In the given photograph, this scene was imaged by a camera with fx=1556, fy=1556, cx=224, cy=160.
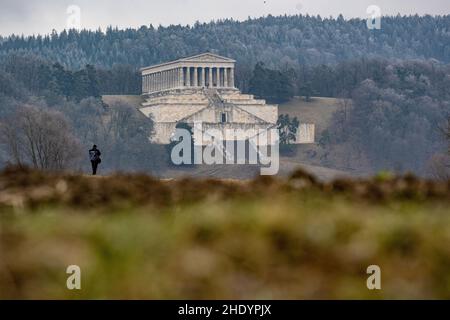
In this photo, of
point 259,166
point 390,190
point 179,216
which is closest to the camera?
point 179,216

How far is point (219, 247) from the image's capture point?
11.3 meters

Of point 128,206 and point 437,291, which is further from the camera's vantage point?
point 128,206

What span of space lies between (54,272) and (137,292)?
59 cm

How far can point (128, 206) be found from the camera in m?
13.5

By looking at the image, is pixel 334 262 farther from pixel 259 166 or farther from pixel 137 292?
pixel 259 166

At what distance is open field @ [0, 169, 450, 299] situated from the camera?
421 inches

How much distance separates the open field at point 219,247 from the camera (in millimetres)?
10695

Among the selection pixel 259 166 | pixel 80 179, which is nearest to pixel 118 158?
pixel 259 166

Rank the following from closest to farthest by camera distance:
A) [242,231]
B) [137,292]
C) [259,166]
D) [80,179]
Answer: [137,292] < [242,231] < [80,179] < [259,166]

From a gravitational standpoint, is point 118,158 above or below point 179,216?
below

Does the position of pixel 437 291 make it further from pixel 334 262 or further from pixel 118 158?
pixel 118 158
